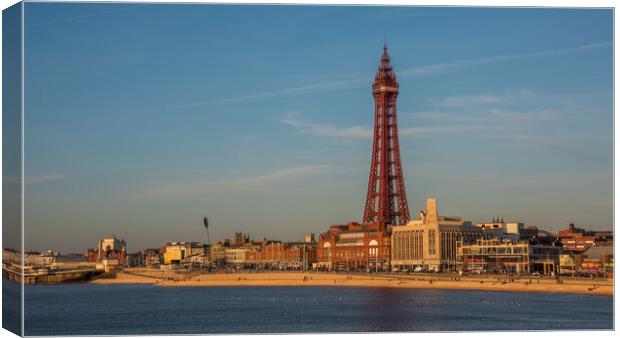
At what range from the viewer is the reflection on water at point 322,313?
2373 cm

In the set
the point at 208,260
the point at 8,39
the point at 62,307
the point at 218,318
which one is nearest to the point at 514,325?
the point at 218,318

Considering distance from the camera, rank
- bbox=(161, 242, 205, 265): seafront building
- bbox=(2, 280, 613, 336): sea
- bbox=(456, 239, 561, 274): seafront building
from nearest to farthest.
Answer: bbox=(2, 280, 613, 336): sea
bbox=(456, 239, 561, 274): seafront building
bbox=(161, 242, 205, 265): seafront building

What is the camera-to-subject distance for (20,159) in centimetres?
1702

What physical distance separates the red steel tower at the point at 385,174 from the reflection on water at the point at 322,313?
15.0 m

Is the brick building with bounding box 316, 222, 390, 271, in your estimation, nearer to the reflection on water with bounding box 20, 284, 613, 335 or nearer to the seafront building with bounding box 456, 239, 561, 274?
the seafront building with bounding box 456, 239, 561, 274

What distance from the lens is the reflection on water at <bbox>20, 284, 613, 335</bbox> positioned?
23.7 m

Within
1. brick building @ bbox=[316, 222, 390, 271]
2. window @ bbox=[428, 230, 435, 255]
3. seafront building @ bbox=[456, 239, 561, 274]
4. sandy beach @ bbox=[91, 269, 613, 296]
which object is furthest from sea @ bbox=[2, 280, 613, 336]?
brick building @ bbox=[316, 222, 390, 271]

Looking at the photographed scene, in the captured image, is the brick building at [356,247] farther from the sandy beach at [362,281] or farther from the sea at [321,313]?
the sea at [321,313]

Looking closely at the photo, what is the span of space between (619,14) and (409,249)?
3848cm

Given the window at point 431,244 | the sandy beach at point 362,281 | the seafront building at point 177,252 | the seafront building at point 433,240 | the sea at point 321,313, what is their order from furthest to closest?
the seafront building at point 177,252, the window at point 431,244, the seafront building at point 433,240, the sandy beach at point 362,281, the sea at point 321,313

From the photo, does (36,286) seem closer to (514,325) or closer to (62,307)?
(62,307)

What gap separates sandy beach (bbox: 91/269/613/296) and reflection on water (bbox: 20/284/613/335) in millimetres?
1347

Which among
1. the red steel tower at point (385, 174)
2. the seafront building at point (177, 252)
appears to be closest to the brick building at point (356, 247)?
the red steel tower at point (385, 174)

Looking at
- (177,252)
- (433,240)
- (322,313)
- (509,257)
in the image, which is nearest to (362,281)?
(433,240)
